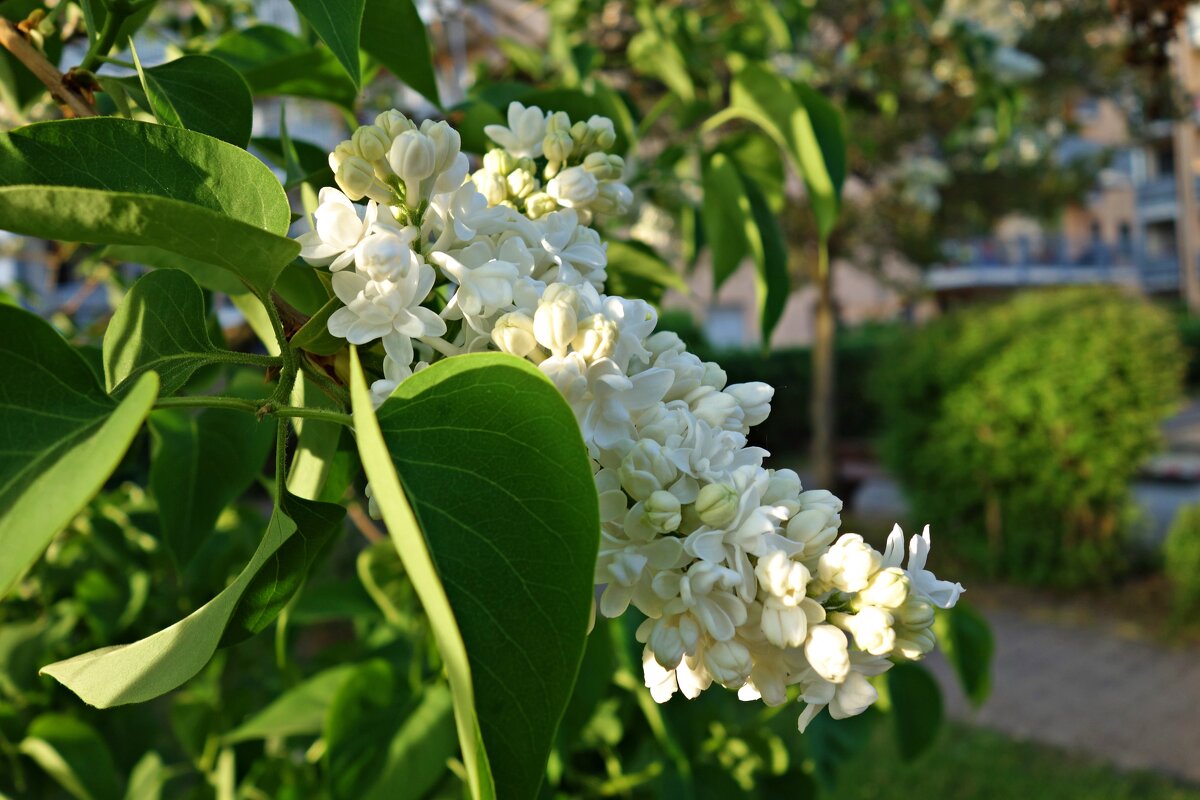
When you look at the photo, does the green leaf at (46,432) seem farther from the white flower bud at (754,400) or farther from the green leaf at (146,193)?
the white flower bud at (754,400)

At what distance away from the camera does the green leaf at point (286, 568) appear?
588 millimetres

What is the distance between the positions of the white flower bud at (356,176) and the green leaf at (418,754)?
2.30ft

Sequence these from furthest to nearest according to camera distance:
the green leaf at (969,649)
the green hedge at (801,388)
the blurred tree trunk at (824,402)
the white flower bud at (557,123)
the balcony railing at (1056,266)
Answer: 1. the balcony railing at (1056,266)
2. the green hedge at (801,388)
3. the blurred tree trunk at (824,402)
4. the green leaf at (969,649)
5. the white flower bud at (557,123)

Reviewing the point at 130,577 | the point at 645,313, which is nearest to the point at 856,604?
the point at 645,313

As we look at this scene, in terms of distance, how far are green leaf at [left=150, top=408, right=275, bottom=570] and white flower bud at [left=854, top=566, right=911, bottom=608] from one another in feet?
2.14

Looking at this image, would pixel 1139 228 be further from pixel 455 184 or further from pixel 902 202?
pixel 455 184

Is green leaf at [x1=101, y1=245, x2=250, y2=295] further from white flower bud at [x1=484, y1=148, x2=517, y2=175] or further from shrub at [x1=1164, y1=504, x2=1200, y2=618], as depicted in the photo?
shrub at [x1=1164, y1=504, x2=1200, y2=618]

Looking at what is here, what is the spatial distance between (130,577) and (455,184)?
136cm

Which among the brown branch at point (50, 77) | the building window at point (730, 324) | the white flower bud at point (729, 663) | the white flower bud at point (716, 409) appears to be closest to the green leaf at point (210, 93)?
the brown branch at point (50, 77)

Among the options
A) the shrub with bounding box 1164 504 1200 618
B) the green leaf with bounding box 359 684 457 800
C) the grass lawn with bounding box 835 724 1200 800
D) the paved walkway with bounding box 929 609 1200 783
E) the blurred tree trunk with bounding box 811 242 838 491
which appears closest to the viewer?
the green leaf with bounding box 359 684 457 800

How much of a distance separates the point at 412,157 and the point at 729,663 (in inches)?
13.2

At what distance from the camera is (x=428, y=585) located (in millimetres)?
391

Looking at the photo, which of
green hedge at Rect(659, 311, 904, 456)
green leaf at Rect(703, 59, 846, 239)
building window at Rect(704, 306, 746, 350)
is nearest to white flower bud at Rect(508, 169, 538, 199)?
green leaf at Rect(703, 59, 846, 239)

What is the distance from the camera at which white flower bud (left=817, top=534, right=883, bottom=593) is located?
536 mm
